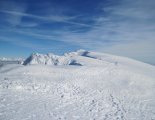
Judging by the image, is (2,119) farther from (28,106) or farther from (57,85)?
(57,85)

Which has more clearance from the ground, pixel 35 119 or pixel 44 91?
pixel 44 91

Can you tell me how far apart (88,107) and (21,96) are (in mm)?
6657

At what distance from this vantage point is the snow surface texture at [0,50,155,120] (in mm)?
13320

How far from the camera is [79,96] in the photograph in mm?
18578

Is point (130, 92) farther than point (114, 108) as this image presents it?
Yes

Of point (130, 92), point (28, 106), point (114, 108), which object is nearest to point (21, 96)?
point (28, 106)

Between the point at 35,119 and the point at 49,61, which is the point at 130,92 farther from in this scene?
the point at 49,61

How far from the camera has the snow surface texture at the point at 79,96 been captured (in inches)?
524

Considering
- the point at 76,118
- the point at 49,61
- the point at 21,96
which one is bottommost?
the point at 76,118

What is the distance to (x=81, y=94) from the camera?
1928cm

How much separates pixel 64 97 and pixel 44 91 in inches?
112

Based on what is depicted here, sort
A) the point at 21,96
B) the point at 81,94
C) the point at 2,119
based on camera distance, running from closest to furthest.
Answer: the point at 2,119, the point at 21,96, the point at 81,94

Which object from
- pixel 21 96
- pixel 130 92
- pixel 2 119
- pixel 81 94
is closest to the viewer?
pixel 2 119

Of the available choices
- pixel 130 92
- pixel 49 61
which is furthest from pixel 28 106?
pixel 49 61
